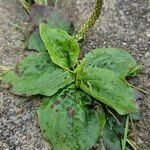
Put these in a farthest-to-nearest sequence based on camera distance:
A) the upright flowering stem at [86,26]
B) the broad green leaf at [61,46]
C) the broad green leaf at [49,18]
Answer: the broad green leaf at [49,18] < the upright flowering stem at [86,26] < the broad green leaf at [61,46]

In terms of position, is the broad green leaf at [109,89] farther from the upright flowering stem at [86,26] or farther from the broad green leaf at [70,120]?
the upright flowering stem at [86,26]

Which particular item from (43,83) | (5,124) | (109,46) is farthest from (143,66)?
(5,124)

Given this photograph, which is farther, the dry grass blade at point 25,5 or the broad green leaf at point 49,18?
the dry grass blade at point 25,5

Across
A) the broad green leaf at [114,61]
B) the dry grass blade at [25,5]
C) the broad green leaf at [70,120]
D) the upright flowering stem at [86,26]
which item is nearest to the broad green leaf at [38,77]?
the broad green leaf at [70,120]

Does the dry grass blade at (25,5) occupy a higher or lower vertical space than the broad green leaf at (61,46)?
lower

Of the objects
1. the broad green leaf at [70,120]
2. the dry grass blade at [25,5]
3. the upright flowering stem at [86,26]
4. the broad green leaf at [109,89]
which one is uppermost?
the upright flowering stem at [86,26]

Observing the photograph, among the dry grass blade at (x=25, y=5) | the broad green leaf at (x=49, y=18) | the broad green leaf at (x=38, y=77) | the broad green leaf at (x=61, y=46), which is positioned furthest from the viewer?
the dry grass blade at (x=25, y=5)

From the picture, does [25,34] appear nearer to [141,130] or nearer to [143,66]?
[143,66]
